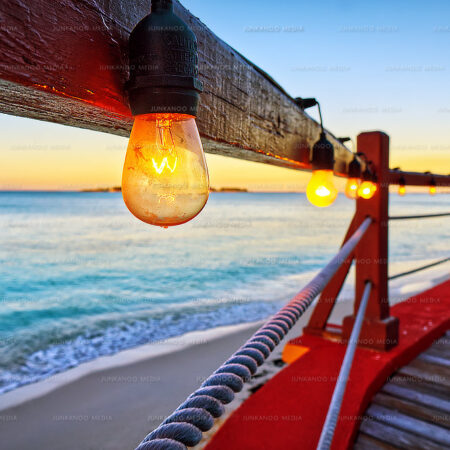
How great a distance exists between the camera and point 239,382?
2.10ft

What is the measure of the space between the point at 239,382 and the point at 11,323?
11.6 metres

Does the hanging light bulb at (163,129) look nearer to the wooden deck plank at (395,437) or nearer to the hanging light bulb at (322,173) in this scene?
the hanging light bulb at (322,173)

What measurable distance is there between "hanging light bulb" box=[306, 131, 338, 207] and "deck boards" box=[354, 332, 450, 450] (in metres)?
1.37

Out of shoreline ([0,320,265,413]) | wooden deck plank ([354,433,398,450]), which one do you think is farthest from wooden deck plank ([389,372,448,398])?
shoreline ([0,320,265,413])

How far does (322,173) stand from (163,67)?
3.92 feet

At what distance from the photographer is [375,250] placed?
3045 millimetres

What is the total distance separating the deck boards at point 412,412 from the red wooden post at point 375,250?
37 cm

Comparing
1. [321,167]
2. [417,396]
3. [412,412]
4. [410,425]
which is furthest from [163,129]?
[417,396]

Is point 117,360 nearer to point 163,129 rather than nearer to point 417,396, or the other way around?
point 417,396

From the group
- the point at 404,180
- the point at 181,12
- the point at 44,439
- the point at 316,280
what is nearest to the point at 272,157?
the point at 316,280

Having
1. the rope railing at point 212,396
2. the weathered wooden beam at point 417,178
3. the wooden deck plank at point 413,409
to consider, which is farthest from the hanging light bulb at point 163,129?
the weathered wooden beam at point 417,178

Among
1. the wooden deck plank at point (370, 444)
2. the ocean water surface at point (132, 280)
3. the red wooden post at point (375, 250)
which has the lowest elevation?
the ocean water surface at point (132, 280)

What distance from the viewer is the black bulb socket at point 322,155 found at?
1612mm

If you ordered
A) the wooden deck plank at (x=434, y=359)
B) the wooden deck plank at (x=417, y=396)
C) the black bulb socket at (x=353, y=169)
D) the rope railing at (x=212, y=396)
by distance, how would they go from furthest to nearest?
the wooden deck plank at (x=434, y=359), the black bulb socket at (x=353, y=169), the wooden deck plank at (x=417, y=396), the rope railing at (x=212, y=396)
